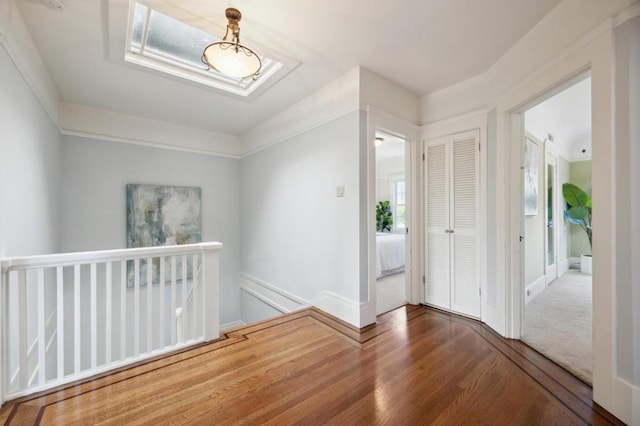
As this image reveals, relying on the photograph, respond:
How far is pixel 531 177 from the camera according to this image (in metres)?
3.49

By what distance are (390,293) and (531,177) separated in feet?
7.99

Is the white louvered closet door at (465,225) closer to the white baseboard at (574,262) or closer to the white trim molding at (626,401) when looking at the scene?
the white trim molding at (626,401)

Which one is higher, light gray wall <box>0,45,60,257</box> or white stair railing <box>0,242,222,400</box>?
light gray wall <box>0,45,60,257</box>

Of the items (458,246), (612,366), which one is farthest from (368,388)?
(458,246)

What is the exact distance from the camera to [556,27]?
1845 millimetres

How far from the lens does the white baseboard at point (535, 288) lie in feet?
11.4

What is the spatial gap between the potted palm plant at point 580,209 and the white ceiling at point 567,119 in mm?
740

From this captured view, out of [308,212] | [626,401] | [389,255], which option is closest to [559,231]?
[389,255]

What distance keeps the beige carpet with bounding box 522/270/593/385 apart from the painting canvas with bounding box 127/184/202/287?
447 centimetres

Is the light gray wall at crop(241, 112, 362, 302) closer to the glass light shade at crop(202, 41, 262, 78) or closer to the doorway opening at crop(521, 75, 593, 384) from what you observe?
the glass light shade at crop(202, 41, 262, 78)

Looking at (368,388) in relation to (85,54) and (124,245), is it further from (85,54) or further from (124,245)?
(124,245)

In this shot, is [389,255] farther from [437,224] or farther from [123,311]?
[123,311]

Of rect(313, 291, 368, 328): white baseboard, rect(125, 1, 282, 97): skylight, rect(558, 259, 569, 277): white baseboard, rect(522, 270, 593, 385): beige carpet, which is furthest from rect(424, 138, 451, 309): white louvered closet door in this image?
rect(558, 259, 569, 277): white baseboard

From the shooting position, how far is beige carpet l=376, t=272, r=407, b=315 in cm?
334
